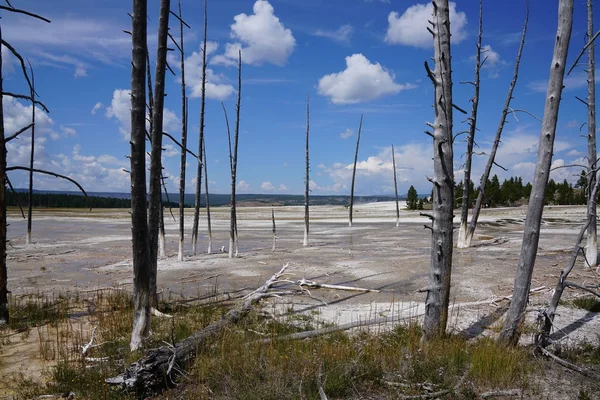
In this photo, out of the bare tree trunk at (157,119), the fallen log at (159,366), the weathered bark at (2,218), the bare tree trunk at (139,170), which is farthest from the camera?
the bare tree trunk at (157,119)

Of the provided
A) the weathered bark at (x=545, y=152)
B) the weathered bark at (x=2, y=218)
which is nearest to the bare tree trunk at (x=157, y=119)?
the weathered bark at (x=2, y=218)

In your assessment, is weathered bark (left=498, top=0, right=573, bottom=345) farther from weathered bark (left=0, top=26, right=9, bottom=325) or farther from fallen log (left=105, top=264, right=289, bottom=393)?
weathered bark (left=0, top=26, right=9, bottom=325)

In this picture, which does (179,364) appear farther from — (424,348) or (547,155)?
(547,155)

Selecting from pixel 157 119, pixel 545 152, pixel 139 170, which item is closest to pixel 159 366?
pixel 139 170

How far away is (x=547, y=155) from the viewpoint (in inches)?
261

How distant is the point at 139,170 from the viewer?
668 centimetres

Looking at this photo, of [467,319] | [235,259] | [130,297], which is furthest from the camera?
[235,259]

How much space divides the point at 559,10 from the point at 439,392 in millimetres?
5961

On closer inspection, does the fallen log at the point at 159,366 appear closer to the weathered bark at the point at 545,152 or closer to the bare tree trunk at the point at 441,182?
the bare tree trunk at the point at 441,182

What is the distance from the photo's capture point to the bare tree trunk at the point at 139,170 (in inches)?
260

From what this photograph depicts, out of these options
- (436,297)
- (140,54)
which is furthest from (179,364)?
(140,54)

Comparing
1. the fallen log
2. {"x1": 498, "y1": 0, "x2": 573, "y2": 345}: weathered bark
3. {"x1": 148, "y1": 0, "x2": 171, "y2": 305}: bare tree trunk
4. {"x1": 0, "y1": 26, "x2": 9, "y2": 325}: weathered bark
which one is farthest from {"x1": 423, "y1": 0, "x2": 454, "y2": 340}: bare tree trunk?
{"x1": 0, "y1": 26, "x2": 9, "y2": 325}: weathered bark

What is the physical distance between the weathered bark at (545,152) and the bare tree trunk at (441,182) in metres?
1.09

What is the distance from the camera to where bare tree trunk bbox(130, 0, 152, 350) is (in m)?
6.61
